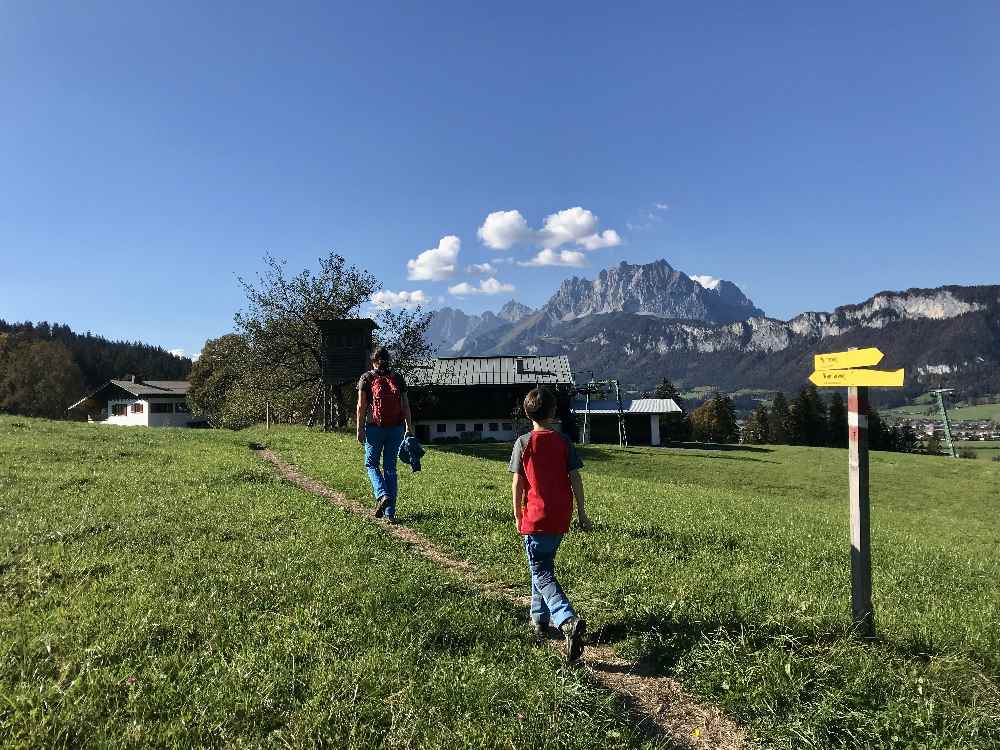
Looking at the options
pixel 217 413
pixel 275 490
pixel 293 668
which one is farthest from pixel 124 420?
pixel 293 668

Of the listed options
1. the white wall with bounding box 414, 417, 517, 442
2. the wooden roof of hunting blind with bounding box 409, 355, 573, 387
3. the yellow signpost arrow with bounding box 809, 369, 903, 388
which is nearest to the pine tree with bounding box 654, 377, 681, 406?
the wooden roof of hunting blind with bounding box 409, 355, 573, 387

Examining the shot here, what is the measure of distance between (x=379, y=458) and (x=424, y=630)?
494 centimetres

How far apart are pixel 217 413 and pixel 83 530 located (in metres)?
67.7

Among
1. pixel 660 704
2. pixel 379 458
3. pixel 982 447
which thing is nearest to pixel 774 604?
pixel 660 704

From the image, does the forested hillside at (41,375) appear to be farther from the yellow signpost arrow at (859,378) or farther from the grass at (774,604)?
the yellow signpost arrow at (859,378)

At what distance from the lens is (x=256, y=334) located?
4497 cm

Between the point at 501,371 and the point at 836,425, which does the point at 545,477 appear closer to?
the point at 501,371

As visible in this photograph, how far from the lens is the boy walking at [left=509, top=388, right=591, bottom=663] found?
5.61 metres

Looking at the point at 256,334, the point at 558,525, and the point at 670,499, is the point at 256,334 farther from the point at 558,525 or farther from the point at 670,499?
the point at 558,525

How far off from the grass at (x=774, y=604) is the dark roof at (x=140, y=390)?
3298 inches

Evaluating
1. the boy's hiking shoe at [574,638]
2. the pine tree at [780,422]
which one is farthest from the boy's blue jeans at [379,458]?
the pine tree at [780,422]

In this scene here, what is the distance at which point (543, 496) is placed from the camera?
5.63m

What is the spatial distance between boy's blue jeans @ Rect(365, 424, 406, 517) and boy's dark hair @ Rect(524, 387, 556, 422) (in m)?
4.84

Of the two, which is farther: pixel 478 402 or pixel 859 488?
pixel 478 402
